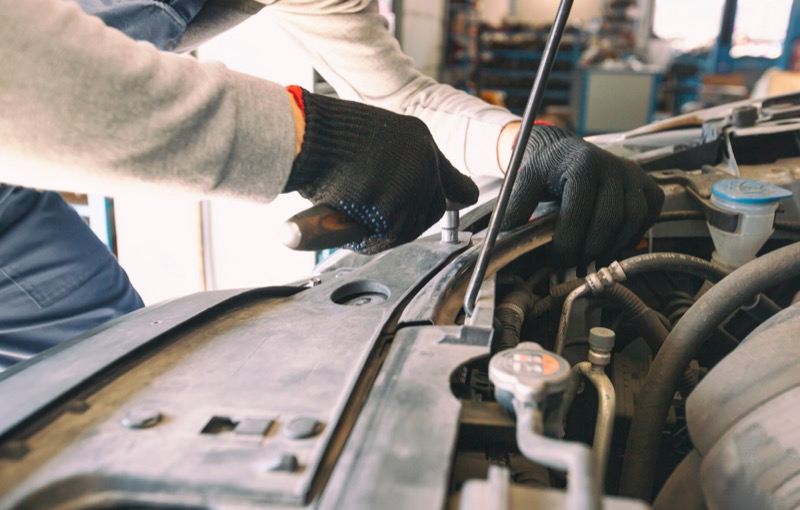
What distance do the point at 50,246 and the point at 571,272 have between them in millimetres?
945

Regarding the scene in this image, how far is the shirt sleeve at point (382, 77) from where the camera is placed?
124 centimetres

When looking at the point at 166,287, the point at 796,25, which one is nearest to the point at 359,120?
the point at 166,287

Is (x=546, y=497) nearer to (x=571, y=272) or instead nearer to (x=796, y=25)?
(x=571, y=272)

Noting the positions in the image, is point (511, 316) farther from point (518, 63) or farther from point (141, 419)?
point (518, 63)

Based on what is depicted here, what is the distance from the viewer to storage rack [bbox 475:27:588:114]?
23.0 ft

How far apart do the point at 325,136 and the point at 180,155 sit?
163 millimetres

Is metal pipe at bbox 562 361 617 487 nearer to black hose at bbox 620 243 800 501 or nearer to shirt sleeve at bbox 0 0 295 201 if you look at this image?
black hose at bbox 620 243 800 501

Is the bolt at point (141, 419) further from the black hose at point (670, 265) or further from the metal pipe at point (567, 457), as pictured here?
the black hose at point (670, 265)

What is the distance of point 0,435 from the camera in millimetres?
461

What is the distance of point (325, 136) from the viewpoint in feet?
2.28

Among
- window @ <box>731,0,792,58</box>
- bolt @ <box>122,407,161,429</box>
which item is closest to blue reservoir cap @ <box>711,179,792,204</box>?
bolt @ <box>122,407,161,429</box>

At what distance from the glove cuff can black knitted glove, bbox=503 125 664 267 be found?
331mm

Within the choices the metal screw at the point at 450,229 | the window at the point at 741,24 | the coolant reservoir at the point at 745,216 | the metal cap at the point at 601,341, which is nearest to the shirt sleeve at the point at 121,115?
the metal screw at the point at 450,229

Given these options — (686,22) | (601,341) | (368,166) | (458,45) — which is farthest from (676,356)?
(686,22)
